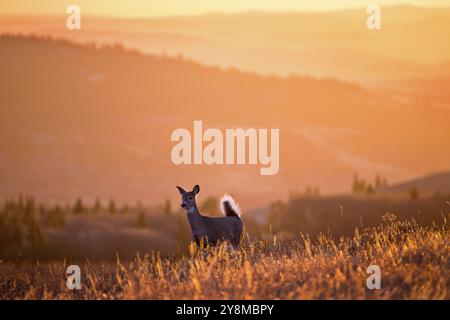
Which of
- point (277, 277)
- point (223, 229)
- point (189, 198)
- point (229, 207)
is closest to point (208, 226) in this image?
point (223, 229)

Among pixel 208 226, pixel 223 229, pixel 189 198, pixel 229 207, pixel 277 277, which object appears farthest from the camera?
pixel 229 207

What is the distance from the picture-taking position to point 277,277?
1727cm

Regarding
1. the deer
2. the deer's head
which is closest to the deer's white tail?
the deer

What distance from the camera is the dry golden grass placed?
52.9 ft

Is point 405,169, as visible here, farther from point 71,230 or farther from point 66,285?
point 66,285

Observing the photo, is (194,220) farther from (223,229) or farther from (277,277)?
(277,277)

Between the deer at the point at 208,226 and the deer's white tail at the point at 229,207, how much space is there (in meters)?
0.35

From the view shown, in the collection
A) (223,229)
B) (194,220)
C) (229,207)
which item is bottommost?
(223,229)

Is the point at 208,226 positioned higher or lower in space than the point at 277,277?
higher

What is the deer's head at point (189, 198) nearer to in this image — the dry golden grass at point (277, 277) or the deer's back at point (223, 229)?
the deer's back at point (223, 229)

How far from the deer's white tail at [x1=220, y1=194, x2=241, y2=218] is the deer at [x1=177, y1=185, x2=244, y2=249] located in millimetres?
349

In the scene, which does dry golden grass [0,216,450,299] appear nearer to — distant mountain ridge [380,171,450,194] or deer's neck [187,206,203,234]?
deer's neck [187,206,203,234]

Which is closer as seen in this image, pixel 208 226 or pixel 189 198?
pixel 189 198

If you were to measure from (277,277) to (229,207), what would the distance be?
706 centimetres
